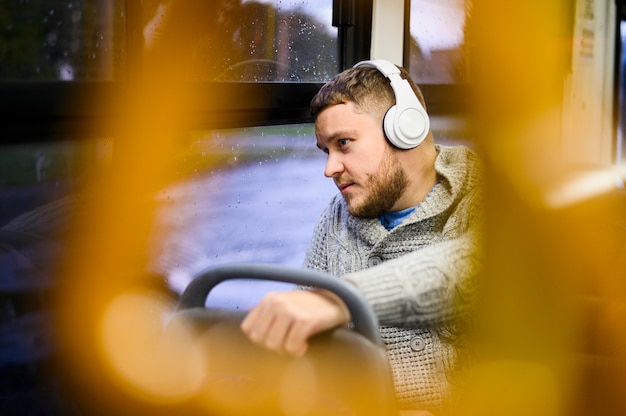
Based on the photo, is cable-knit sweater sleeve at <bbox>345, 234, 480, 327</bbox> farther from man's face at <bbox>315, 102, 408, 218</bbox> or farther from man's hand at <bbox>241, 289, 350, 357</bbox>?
man's face at <bbox>315, 102, 408, 218</bbox>

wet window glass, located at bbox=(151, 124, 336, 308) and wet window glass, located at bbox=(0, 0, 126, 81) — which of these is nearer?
wet window glass, located at bbox=(0, 0, 126, 81)

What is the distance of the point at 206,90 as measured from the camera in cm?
143

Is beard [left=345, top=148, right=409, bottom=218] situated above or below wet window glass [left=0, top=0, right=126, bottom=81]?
below

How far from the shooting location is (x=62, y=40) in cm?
117

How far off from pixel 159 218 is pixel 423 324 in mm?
530

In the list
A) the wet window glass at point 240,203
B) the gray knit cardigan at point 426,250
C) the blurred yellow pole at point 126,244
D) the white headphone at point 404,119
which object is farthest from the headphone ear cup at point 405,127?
the blurred yellow pole at point 126,244

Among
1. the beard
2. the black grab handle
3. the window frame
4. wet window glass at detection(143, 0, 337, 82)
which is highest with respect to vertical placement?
wet window glass at detection(143, 0, 337, 82)

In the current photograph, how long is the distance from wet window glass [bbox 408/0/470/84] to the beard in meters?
0.75

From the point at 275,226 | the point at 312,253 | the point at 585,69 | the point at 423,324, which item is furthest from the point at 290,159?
the point at 585,69

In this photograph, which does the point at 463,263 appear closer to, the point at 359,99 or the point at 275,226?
the point at 359,99

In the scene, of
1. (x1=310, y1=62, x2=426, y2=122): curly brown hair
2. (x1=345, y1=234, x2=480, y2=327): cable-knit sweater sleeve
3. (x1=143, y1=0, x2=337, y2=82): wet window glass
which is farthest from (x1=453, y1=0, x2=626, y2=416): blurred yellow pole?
(x1=143, y1=0, x2=337, y2=82): wet window glass

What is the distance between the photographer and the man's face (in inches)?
63.1

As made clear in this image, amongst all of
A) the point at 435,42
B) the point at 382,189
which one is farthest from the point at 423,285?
the point at 435,42

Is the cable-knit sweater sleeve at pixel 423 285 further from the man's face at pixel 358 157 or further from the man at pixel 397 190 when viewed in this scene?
the man's face at pixel 358 157
